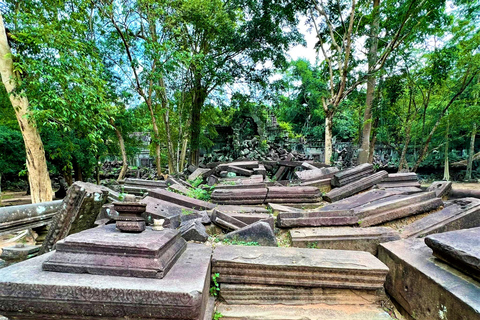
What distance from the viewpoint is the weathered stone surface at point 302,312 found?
1.54m

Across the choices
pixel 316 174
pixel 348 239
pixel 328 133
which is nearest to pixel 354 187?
pixel 316 174

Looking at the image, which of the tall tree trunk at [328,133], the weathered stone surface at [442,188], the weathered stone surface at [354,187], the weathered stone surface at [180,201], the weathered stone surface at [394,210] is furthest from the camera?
the tall tree trunk at [328,133]

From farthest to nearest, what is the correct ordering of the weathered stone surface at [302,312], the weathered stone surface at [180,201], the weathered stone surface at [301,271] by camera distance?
the weathered stone surface at [180,201] → the weathered stone surface at [301,271] → the weathered stone surface at [302,312]

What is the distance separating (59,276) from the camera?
1257 mm

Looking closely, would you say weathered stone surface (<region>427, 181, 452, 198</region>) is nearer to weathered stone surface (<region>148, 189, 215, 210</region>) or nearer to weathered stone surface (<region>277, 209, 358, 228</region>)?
weathered stone surface (<region>277, 209, 358, 228</region>)

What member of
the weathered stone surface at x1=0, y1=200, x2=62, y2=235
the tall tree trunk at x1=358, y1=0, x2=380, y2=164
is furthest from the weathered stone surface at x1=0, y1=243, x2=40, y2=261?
the tall tree trunk at x1=358, y1=0, x2=380, y2=164

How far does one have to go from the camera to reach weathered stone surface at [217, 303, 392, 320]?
60.6 inches

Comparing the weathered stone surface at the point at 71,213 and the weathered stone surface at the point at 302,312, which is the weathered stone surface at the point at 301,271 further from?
the weathered stone surface at the point at 71,213

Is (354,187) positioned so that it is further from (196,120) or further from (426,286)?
(196,120)

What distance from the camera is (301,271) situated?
1.66 m

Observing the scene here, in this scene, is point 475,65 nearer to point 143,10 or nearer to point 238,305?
point 238,305

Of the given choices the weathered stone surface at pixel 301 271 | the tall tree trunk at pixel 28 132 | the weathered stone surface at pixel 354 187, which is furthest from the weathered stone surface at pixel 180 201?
the tall tree trunk at pixel 28 132

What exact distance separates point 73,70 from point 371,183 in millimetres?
6394

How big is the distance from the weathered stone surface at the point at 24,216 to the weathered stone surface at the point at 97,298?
2.22m
